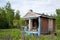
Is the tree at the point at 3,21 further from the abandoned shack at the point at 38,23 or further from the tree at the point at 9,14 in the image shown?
the abandoned shack at the point at 38,23

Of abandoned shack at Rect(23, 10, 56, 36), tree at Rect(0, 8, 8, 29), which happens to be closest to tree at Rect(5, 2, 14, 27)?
tree at Rect(0, 8, 8, 29)

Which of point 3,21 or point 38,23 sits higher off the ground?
point 3,21

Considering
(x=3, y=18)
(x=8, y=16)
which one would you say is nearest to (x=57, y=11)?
(x=3, y=18)

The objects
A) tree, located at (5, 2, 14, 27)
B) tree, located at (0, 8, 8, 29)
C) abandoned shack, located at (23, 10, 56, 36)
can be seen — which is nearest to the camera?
abandoned shack, located at (23, 10, 56, 36)

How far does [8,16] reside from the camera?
122 feet

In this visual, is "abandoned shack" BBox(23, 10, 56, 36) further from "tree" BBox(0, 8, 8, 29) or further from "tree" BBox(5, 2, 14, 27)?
"tree" BBox(5, 2, 14, 27)

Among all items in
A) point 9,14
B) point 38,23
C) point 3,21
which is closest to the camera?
point 38,23

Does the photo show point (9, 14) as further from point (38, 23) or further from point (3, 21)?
point (38, 23)

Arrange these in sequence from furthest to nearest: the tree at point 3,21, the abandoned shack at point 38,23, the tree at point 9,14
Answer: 1. the tree at point 9,14
2. the tree at point 3,21
3. the abandoned shack at point 38,23

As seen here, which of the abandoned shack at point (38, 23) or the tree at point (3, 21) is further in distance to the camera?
the tree at point (3, 21)

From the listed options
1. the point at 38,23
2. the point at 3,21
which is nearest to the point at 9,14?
the point at 3,21

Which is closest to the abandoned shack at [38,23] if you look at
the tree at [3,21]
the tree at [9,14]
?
the tree at [3,21]

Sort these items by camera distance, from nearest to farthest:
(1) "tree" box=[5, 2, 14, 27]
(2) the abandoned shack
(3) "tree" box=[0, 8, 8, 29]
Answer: (2) the abandoned shack
(3) "tree" box=[0, 8, 8, 29]
(1) "tree" box=[5, 2, 14, 27]

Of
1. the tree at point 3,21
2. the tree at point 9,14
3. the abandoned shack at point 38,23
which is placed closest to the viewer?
the abandoned shack at point 38,23
